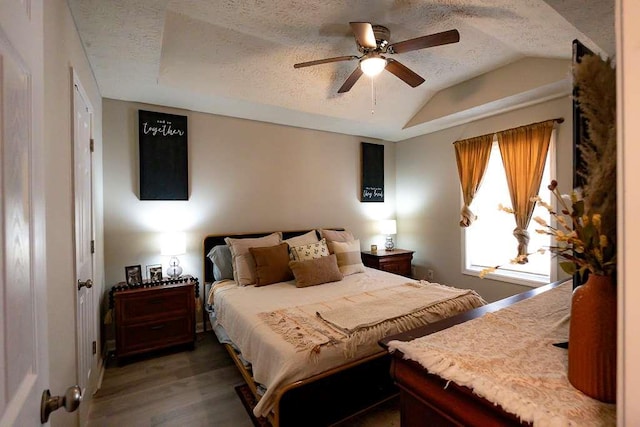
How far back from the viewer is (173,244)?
9.78 ft

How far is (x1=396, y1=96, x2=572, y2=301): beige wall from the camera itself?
3.50 meters

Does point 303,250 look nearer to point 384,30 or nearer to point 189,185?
point 189,185

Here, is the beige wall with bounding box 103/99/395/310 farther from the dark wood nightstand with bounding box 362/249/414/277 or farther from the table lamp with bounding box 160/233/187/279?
the dark wood nightstand with bounding box 362/249/414/277

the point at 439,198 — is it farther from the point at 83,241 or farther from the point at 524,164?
the point at 83,241

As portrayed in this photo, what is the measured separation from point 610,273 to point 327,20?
229cm

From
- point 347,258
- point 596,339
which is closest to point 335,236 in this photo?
point 347,258

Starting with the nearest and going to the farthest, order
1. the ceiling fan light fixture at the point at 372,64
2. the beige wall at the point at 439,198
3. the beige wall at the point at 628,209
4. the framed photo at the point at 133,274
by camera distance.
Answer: the beige wall at the point at 628,209 → the ceiling fan light fixture at the point at 372,64 → the framed photo at the point at 133,274 → the beige wall at the point at 439,198

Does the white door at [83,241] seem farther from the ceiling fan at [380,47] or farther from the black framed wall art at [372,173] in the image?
the black framed wall art at [372,173]

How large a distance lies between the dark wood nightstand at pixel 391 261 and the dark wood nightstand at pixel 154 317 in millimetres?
2392

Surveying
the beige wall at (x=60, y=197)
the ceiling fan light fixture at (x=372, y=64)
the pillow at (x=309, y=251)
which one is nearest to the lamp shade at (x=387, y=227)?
the pillow at (x=309, y=251)

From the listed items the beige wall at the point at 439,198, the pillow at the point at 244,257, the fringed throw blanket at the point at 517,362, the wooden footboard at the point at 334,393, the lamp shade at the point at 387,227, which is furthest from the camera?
the lamp shade at the point at 387,227

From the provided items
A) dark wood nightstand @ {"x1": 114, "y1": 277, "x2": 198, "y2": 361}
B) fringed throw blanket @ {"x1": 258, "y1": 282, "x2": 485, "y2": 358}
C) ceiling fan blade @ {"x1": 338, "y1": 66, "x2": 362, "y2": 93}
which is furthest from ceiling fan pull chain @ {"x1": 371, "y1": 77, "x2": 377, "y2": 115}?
dark wood nightstand @ {"x1": 114, "y1": 277, "x2": 198, "y2": 361}

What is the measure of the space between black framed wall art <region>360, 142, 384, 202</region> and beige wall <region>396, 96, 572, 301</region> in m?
0.37

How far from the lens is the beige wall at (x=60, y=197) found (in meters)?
1.23
